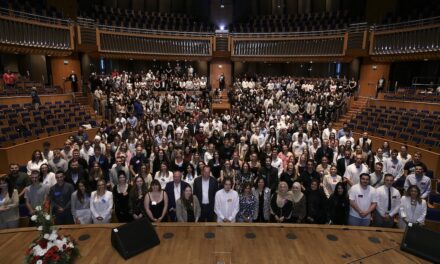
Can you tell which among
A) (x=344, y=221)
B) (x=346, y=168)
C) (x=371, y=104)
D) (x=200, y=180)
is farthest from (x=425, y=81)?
(x=200, y=180)

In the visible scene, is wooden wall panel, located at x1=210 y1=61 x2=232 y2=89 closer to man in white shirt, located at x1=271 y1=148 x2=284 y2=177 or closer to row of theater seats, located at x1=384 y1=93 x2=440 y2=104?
row of theater seats, located at x1=384 y1=93 x2=440 y2=104

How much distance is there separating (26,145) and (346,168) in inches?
331

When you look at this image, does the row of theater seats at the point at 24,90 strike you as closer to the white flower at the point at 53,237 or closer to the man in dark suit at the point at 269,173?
the white flower at the point at 53,237

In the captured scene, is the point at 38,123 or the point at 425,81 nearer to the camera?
the point at 38,123

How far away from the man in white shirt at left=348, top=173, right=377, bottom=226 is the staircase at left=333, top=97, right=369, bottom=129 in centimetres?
894

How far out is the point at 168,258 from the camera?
3.48 m

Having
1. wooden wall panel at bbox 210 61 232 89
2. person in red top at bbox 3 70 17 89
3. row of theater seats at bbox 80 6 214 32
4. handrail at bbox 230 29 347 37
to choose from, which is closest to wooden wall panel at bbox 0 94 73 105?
person in red top at bbox 3 70 17 89

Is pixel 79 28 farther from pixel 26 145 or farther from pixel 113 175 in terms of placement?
pixel 113 175

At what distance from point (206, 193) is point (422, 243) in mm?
2828

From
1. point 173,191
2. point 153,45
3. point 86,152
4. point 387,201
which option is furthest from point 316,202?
point 153,45

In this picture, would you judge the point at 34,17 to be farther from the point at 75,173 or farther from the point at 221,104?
the point at 75,173

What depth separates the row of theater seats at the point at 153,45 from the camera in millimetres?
16328

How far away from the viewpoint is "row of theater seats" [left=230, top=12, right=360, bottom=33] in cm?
1794

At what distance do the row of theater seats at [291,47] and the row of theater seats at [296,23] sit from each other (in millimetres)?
1217
